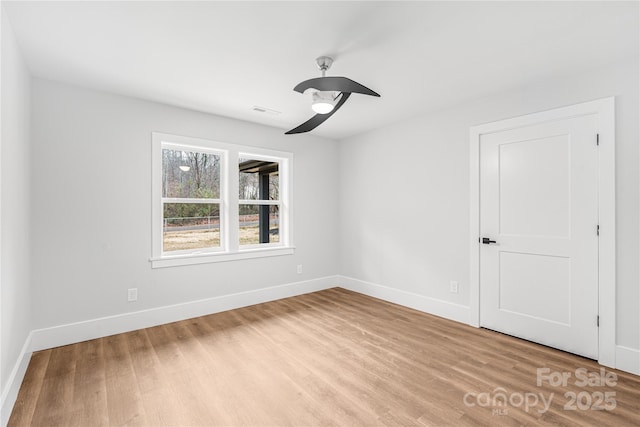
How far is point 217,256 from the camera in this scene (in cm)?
386

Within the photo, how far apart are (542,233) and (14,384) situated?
14.8ft

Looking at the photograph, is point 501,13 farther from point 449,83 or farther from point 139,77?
point 139,77

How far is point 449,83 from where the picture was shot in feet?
9.59

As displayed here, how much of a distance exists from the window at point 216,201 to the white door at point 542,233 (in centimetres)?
271

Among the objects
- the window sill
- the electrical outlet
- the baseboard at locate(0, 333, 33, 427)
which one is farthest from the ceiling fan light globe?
the baseboard at locate(0, 333, 33, 427)

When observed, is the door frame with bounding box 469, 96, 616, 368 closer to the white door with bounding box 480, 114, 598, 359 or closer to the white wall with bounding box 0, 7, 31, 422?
the white door with bounding box 480, 114, 598, 359

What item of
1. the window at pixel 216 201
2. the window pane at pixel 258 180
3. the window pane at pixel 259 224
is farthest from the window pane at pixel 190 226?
the window pane at pixel 258 180

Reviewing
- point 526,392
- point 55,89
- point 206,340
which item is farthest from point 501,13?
point 55,89

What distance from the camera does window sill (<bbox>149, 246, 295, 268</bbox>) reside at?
3.46m

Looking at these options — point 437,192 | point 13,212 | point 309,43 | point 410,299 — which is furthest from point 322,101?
point 410,299

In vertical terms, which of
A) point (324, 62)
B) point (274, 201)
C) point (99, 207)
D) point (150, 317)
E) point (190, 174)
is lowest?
point (150, 317)

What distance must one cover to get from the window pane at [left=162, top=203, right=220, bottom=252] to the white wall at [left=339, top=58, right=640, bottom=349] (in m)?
2.14

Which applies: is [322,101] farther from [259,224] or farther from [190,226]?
[259,224]

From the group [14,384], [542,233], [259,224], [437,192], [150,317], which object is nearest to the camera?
[14,384]
